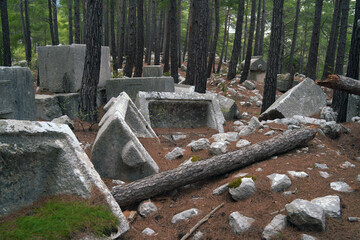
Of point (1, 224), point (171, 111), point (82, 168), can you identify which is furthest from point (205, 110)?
point (1, 224)

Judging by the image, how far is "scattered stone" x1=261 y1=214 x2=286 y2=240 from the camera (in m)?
2.73

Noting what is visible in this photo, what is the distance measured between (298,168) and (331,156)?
96 cm

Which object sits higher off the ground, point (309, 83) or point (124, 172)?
point (309, 83)

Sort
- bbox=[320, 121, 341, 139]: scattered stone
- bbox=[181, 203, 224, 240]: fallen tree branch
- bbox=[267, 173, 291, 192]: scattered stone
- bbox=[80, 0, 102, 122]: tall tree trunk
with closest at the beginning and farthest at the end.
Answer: bbox=[181, 203, 224, 240]: fallen tree branch, bbox=[267, 173, 291, 192]: scattered stone, bbox=[320, 121, 341, 139]: scattered stone, bbox=[80, 0, 102, 122]: tall tree trunk

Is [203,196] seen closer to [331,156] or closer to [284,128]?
[331,156]

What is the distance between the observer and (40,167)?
2.94m

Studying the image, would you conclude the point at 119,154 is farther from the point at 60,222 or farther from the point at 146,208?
the point at 60,222

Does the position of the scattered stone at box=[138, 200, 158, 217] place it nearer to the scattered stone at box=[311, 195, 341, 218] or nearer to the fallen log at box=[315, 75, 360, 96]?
the scattered stone at box=[311, 195, 341, 218]

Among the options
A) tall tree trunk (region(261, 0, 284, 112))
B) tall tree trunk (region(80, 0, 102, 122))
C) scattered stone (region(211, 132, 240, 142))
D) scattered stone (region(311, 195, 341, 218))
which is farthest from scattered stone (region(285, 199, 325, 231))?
tall tree trunk (region(261, 0, 284, 112))

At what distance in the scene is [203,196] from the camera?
3.83 metres

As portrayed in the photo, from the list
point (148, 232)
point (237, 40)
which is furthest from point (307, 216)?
point (237, 40)

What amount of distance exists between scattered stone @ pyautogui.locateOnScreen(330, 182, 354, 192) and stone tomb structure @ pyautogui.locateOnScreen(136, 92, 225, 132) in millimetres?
3908

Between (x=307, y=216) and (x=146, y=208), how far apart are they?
1.81m

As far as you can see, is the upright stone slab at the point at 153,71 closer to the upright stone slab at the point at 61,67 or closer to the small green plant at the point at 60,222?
the upright stone slab at the point at 61,67
